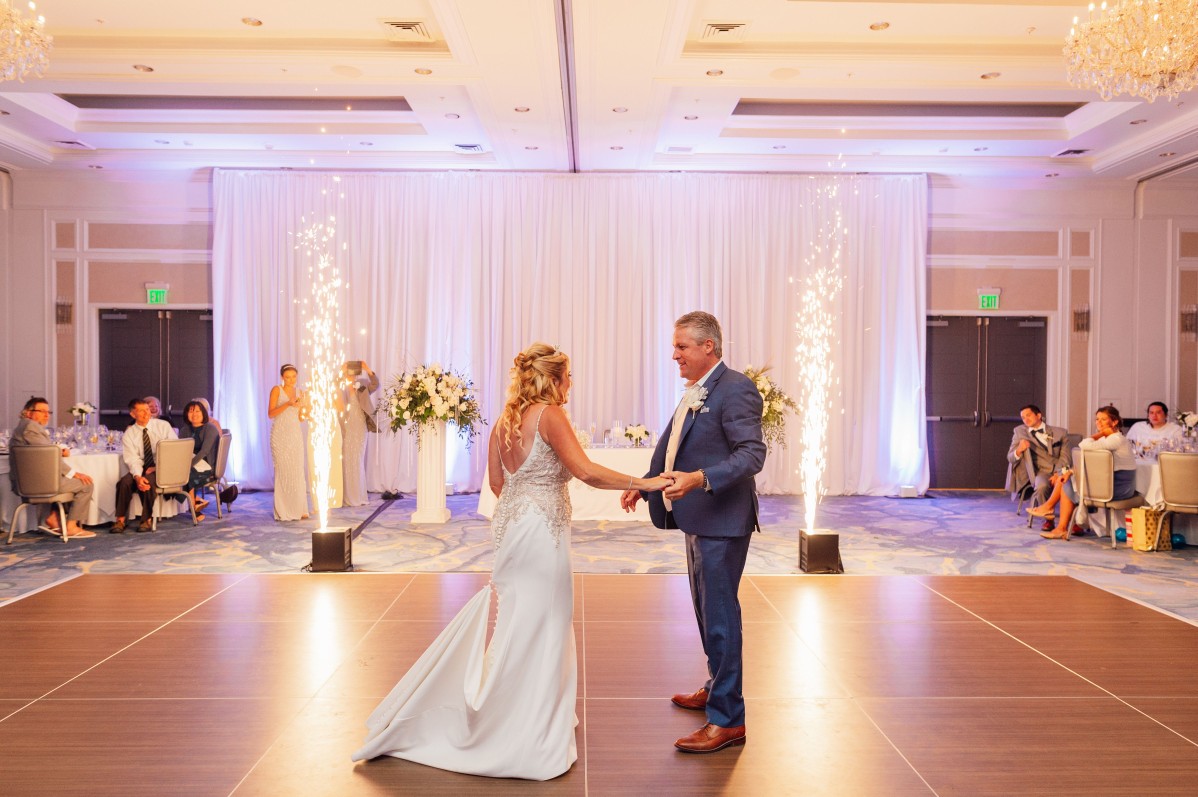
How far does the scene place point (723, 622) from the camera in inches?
143

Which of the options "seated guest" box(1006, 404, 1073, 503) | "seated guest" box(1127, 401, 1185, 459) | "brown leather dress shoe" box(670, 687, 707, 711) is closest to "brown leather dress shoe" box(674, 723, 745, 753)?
"brown leather dress shoe" box(670, 687, 707, 711)

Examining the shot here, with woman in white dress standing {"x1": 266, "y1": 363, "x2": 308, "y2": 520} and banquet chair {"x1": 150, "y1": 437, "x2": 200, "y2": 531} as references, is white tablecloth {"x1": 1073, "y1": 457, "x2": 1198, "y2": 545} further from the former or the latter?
banquet chair {"x1": 150, "y1": 437, "x2": 200, "y2": 531}

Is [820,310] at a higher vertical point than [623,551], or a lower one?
higher

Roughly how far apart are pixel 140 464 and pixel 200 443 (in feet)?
2.12

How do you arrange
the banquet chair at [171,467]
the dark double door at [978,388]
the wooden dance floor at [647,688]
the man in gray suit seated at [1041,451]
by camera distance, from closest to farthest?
the wooden dance floor at [647,688]
the banquet chair at [171,467]
the man in gray suit seated at [1041,451]
the dark double door at [978,388]

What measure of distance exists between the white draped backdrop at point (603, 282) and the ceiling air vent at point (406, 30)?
150 inches

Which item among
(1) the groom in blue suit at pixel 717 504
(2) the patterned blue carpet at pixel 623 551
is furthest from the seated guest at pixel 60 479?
(1) the groom in blue suit at pixel 717 504

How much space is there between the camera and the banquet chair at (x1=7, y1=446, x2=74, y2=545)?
317 inches

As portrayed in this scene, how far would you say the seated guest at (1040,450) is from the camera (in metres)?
9.53

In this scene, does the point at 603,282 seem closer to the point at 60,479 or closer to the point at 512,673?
the point at 60,479

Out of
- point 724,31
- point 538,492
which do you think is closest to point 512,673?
point 538,492

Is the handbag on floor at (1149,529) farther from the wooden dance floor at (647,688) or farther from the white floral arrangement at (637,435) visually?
the white floral arrangement at (637,435)

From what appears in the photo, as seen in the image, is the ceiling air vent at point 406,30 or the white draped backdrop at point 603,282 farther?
the white draped backdrop at point 603,282

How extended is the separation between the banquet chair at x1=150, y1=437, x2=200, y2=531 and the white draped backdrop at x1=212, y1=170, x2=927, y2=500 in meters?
2.58
